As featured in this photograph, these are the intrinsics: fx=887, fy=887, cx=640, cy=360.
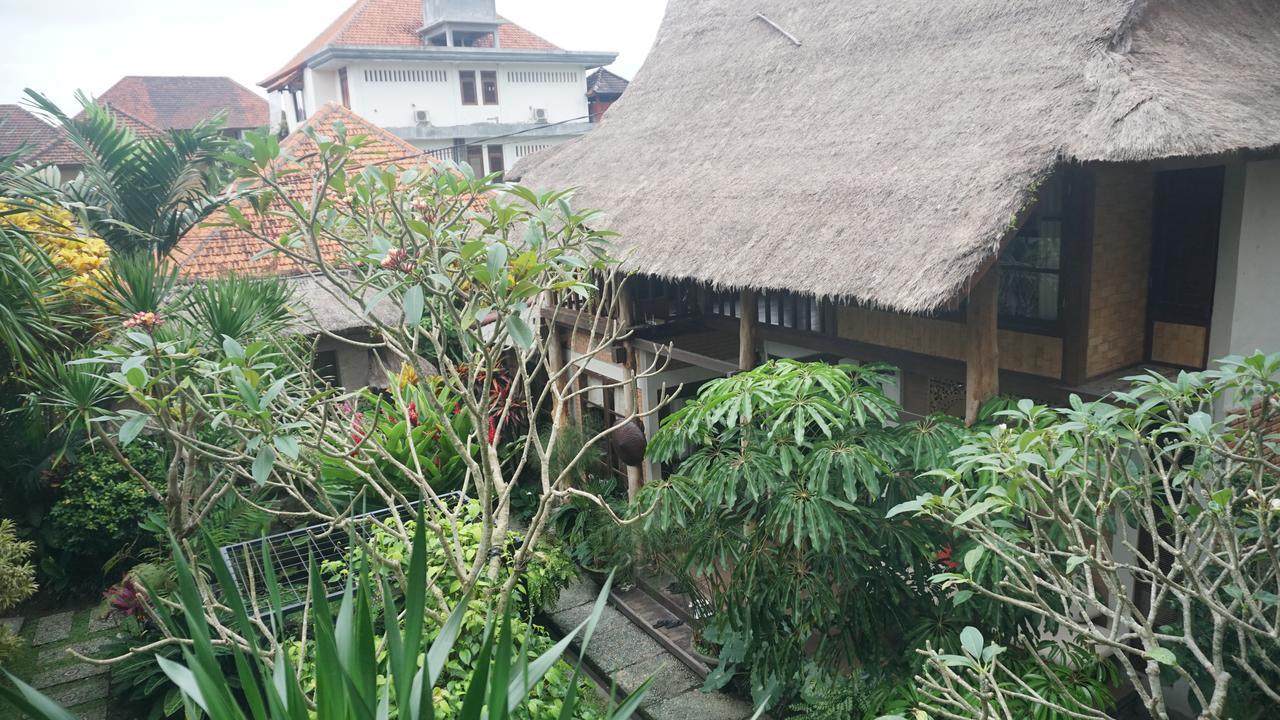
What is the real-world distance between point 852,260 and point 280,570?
499 cm

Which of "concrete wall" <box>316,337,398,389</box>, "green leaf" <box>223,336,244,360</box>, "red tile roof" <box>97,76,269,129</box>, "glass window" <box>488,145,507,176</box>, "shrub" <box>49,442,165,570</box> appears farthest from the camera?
"red tile roof" <box>97,76,269,129</box>

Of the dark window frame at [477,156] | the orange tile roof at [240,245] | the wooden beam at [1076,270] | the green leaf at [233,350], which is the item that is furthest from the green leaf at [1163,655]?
the dark window frame at [477,156]

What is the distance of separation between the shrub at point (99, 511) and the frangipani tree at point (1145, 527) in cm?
687

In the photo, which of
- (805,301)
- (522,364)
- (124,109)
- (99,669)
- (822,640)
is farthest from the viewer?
(124,109)

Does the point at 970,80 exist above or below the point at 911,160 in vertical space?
above

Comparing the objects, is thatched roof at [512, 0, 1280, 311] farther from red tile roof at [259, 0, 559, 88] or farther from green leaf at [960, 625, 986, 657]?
red tile roof at [259, 0, 559, 88]

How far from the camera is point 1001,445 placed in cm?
366

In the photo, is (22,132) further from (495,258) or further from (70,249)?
(495,258)

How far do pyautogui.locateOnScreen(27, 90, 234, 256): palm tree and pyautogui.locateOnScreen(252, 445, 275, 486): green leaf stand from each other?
4408 mm

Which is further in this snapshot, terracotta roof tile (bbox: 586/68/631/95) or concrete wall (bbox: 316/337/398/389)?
terracotta roof tile (bbox: 586/68/631/95)

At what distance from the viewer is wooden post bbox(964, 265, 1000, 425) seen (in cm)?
533

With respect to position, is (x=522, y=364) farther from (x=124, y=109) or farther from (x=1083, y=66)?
(x=124, y=109)

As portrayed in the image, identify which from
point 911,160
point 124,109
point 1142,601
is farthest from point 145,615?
point 124,109

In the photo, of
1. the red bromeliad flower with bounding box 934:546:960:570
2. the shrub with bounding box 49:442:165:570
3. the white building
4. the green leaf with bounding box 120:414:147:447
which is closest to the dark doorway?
the red bromeliad flower with bounding box 934:546:960:570
